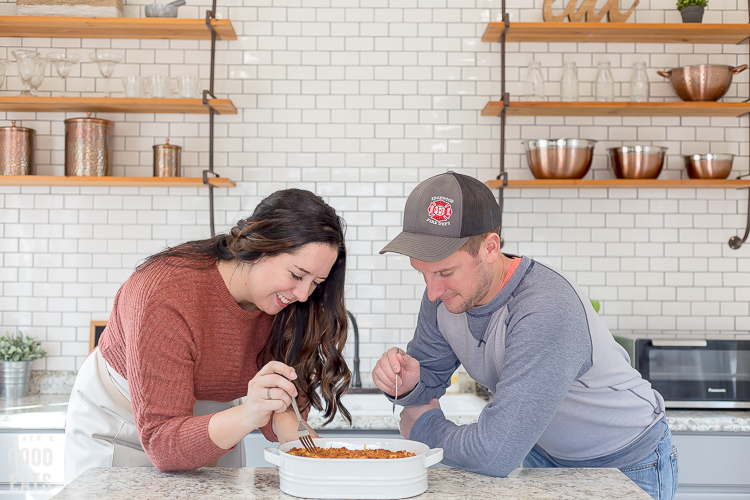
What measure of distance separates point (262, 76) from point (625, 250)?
202 centimetres

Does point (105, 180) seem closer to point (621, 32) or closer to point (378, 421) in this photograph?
point (378, 421)

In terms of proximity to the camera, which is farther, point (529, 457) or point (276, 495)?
point (529, 457)

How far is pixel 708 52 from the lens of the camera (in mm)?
3447

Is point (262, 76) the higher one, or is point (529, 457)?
point (262, 76)

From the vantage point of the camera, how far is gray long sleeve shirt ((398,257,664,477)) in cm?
143

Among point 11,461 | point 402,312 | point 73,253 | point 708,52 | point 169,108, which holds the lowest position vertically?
point 11,461

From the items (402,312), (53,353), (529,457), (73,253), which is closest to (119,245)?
(73,253)

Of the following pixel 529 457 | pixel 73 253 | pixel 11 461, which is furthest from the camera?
pixel 73 253

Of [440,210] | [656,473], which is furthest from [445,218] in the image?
[656,473]

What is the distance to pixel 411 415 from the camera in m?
1.76

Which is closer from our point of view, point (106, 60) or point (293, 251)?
point (293, 251)

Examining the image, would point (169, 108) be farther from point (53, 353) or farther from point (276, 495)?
point (276, 495)

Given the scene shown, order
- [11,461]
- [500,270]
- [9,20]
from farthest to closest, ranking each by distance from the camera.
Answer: [9,20]
[11,461]
[500,270]

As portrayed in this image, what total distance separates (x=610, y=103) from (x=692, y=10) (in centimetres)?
67
